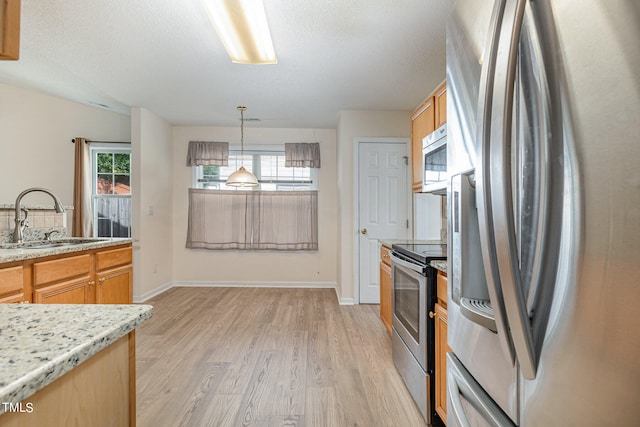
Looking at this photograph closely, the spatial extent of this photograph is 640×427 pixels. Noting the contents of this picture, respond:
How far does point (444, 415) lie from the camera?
1.50 metres

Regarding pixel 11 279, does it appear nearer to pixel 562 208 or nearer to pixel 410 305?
pixel 410 305

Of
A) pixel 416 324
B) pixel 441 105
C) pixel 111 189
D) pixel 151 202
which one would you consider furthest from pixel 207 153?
pixel 416 324

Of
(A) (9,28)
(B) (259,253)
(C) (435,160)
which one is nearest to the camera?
(A) (9,28)

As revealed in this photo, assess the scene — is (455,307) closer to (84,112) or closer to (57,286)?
(57,286)

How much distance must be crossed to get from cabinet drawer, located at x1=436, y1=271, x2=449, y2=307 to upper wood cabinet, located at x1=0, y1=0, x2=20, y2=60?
171 cm

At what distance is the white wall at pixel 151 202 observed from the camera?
400 centimetres

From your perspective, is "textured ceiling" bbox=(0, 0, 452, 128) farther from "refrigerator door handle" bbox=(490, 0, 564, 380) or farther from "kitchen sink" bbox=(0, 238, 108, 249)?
"refrigerator door handle" bbox=(490, 0, 564, 380)

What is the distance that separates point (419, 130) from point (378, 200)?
58.9 inches

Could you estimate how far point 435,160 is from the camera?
216 centimetres

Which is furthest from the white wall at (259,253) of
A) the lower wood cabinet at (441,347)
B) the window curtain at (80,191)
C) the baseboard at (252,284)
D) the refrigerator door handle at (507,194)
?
the refrigerator door handle at (507,194)

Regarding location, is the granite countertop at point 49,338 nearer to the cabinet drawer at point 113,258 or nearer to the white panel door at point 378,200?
the cabinet drawer at point 113,258

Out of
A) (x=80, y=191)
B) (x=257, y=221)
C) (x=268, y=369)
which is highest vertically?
(x=80, y=191)

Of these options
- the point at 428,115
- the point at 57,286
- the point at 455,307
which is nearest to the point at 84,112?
the point at 57,286

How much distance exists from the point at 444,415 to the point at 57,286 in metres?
2.44
